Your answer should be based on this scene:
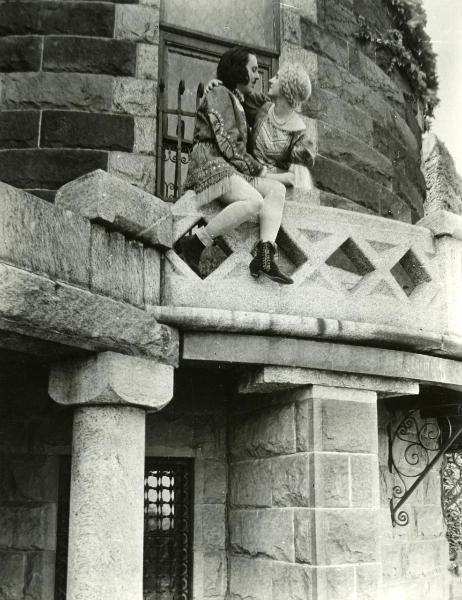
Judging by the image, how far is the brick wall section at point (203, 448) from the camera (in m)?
5.56

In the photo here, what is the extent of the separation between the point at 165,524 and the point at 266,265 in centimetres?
227

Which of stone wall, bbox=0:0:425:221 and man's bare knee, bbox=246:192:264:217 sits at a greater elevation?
stone wall, bbox=0:0:425:221

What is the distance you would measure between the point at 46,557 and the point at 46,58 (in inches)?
140

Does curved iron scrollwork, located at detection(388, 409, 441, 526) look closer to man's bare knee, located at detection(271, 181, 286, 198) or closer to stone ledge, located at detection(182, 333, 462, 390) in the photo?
stone ledge, located at detection(182, 333, 462, 390)

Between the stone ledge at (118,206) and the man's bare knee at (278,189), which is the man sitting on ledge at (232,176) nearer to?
the man's bare knee at (278,189)

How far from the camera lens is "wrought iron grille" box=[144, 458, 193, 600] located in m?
5.69

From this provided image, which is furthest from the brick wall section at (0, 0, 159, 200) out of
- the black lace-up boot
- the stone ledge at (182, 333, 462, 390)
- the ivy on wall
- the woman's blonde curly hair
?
the ivy on wall

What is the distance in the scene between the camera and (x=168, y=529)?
5770 mm

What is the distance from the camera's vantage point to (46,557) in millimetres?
5434

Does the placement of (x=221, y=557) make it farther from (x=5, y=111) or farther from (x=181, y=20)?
(x=181, y=20)

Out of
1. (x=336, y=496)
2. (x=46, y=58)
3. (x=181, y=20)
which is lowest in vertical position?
(x=336, y=496)

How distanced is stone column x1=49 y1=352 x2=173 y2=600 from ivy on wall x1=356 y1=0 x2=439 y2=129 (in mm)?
4536

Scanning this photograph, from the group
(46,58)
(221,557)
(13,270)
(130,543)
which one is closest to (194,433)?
(221,557)

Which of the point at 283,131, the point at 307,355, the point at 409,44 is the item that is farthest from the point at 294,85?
the point at 409,44
